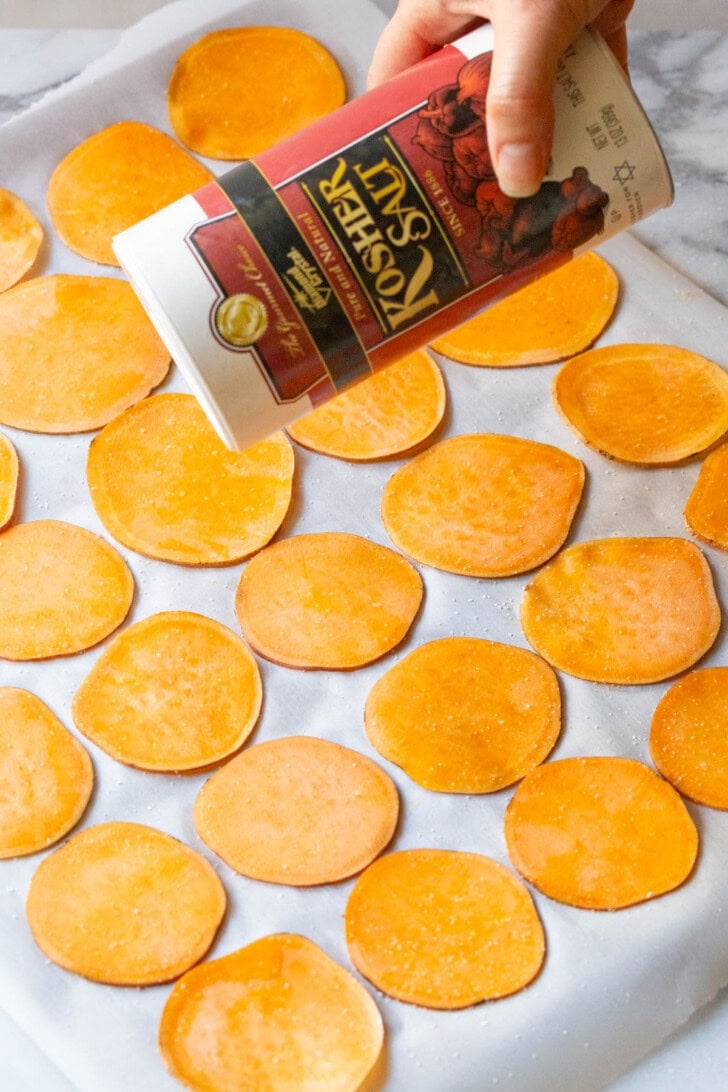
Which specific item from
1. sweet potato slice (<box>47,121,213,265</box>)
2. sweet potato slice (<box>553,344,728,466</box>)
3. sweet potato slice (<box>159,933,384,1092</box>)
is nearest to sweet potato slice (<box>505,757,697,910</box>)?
sweet potato slice (<box>159,933,384,1092</box>)

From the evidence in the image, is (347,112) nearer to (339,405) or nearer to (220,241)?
(220,241)

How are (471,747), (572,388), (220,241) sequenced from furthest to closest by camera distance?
(572,388)
(471,747)
(220,241)

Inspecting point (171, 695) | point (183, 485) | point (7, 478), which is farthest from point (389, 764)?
point (7, 478)

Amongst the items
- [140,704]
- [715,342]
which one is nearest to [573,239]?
[715,342]

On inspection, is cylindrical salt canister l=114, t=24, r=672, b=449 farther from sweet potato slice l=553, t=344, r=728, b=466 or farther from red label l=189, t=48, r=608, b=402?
sweet potato slice l=553, t=344, r=728, b=466

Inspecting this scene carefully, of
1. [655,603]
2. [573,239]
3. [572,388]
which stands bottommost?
[655,603]

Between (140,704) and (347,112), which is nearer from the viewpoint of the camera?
(347,112)
